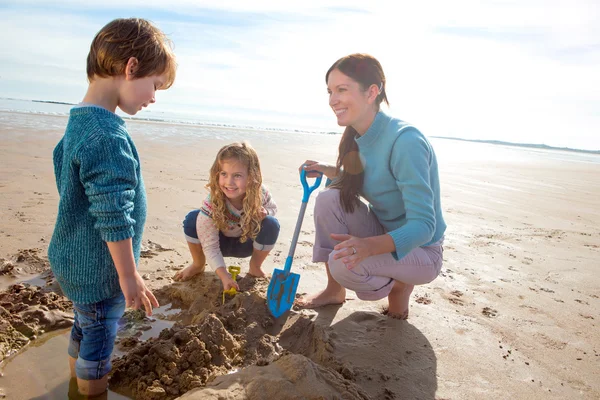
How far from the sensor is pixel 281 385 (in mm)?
1649

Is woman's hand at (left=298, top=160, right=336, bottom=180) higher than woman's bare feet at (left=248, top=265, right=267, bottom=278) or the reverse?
higher

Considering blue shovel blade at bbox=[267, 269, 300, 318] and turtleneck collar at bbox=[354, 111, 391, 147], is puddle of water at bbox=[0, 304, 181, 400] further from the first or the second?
turtleneck collar at bbox=[354, 111, 391, 147]

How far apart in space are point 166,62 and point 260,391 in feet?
4.48

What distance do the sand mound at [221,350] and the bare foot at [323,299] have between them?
0.58ft

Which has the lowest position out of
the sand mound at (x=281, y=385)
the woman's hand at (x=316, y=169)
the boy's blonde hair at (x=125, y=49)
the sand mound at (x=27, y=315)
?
the sand mound at (x=27, y=315)

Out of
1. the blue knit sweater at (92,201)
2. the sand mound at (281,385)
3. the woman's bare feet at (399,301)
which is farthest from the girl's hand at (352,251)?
the blue knit sweater at (92,201)

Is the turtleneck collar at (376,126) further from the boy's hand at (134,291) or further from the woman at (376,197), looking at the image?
the boy's hand at (134,291)

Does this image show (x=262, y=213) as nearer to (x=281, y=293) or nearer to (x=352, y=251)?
(x=281, y=293)

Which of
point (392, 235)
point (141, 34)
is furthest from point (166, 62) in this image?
point (392, 235)

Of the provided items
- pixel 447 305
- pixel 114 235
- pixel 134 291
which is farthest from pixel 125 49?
pixel 447 305

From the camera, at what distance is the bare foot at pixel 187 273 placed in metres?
3.29

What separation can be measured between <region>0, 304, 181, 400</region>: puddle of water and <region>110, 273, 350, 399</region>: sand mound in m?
0.15

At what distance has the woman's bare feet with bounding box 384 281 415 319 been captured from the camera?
2.89 m

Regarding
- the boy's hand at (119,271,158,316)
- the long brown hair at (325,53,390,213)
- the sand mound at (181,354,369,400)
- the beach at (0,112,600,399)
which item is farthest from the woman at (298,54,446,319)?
the boy's hand at (119,271,158,316)
